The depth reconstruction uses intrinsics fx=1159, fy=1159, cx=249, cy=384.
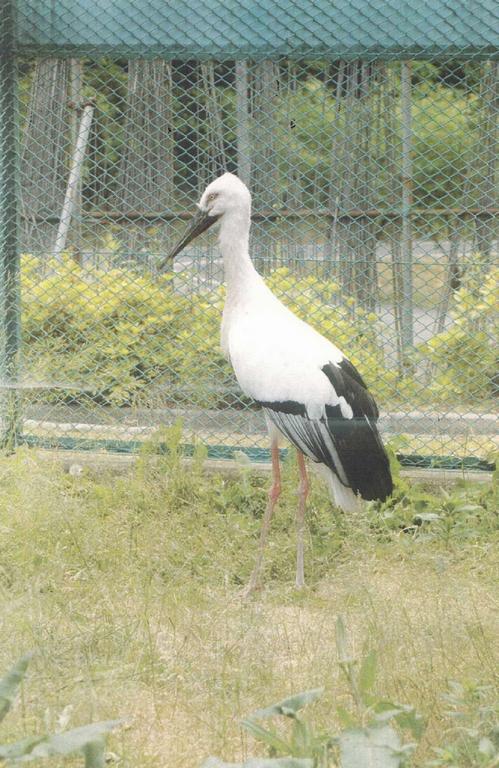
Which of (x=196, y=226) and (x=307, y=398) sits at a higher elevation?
(x=196, y=226)

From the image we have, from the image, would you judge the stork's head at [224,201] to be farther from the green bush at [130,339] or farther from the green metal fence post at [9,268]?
the green metal fence post at [9,268]

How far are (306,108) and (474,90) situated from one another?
80cm

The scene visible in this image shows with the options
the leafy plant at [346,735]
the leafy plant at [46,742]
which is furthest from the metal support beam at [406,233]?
the leafy plant at [46,742]

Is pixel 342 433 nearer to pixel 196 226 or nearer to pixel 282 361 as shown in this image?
pixel 282 361

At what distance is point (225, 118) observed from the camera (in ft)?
18.4

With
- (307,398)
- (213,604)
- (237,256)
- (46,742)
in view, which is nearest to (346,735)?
(46,742)

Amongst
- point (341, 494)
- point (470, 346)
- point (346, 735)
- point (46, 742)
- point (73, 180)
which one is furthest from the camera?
point (73, 180)

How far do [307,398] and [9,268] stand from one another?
6.52 feet

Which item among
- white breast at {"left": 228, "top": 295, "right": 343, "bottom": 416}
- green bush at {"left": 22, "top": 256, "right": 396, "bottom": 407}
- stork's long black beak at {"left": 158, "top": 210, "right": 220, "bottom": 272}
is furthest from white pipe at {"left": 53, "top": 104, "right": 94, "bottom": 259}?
white breast at {"left": 228, "top": 295, "right": 343, "bottom": 416}

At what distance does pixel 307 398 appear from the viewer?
4.58m

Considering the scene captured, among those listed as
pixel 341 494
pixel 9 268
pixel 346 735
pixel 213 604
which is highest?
pixel 9 268

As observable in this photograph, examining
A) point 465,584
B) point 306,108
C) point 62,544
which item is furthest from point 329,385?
point 306,108

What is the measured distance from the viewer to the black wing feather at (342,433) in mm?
4602

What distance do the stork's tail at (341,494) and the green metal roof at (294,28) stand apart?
6.40 ft
